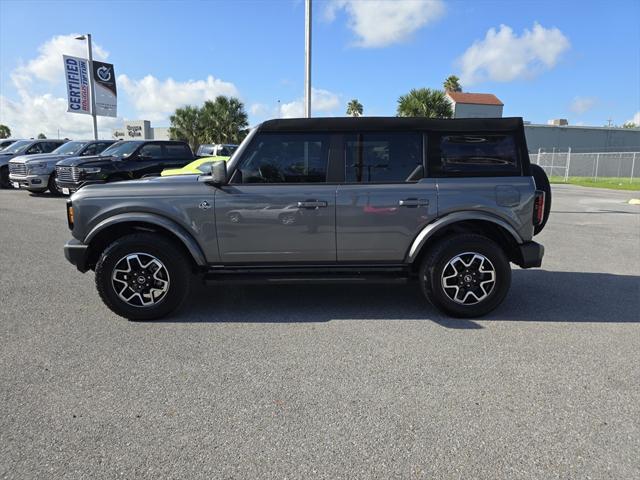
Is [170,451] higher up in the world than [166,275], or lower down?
lower down

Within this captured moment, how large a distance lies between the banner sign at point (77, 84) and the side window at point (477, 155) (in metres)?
26.8

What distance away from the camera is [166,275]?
14.3 feet

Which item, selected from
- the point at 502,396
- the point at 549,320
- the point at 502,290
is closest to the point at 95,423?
the point at 502,396

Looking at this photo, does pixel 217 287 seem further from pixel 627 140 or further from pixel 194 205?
pixel 627 140

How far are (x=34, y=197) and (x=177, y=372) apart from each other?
14745 mm

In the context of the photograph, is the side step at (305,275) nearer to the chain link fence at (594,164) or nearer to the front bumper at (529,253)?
the front bumper at (529,253)

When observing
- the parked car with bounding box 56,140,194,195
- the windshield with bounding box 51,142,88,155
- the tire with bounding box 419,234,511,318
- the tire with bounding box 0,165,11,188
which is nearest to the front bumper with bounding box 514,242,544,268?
the tire with bounding box 419,234,511,318

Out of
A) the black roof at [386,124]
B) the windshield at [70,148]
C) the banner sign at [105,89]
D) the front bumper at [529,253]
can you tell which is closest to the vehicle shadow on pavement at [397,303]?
the front bumper at [529,253]

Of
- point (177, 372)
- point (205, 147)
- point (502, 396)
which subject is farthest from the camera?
point (205, 147)

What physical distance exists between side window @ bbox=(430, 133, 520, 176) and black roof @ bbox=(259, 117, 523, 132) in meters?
0.09

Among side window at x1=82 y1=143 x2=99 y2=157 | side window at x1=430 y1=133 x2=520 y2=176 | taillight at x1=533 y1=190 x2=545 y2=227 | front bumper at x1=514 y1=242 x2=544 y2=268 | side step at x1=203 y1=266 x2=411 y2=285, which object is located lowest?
side step at x1=203 y1=266 x2=411 y2=285

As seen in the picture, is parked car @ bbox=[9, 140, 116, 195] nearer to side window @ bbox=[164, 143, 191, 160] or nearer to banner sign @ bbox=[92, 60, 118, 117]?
side window @ bbox=[164, 143, 191, 160]

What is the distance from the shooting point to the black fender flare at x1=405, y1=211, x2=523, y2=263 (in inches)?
169

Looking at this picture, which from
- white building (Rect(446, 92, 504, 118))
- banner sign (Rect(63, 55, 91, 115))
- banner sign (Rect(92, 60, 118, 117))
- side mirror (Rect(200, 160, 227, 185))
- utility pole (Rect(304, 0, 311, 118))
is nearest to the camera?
side mirror (Rect(200, 160, 227, 185))
